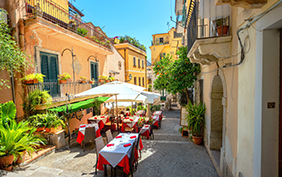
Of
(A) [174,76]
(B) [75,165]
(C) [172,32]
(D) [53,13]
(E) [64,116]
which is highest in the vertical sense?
(C) [172,32]

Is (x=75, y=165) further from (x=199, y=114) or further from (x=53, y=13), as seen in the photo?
(x=53, y=13)

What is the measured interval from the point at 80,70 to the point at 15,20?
452 centimetres

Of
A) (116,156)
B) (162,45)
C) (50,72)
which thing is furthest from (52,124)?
(162,45)

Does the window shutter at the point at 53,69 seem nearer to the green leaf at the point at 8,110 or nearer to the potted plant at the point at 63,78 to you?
the potted plant at the point at 63,78

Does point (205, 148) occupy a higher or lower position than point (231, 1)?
lower

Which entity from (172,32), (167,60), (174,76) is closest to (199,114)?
(174,76)

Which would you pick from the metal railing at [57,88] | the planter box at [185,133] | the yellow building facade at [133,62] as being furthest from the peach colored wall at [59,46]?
the planter box at [185,133]

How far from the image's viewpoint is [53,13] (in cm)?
867

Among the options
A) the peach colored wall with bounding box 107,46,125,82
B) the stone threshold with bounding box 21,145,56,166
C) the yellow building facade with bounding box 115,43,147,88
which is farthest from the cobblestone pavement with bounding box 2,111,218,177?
the yellow building facade with bounding box 115,43,147,88

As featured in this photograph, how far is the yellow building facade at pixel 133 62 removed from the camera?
19.0m

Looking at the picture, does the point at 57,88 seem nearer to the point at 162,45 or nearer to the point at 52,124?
the point at 52,124

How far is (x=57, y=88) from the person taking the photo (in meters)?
8.16

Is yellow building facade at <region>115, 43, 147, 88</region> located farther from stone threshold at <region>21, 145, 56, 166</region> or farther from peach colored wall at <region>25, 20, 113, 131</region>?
stone threshold at <region>21, 145, 56, 166</region>

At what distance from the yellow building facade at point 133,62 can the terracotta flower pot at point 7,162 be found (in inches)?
565
